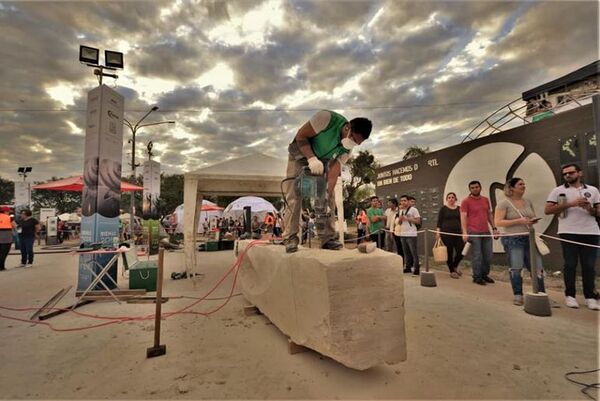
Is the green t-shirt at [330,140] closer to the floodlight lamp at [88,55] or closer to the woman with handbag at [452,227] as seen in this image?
the woman with handbag at [452,227]

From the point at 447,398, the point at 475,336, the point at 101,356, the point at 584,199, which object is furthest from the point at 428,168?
the point at 101,356

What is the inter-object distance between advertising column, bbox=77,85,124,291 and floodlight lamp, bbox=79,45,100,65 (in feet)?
2.29

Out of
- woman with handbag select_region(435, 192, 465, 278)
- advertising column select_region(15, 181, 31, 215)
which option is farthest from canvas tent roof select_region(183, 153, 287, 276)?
advertising column select_region(15, 181, 31, 215)

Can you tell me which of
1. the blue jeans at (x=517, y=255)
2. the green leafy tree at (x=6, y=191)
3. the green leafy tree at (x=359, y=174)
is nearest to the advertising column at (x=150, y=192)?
the blue jeans at (x=517, y=255)

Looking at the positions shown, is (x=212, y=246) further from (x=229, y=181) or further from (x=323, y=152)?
(x=323, y=152)

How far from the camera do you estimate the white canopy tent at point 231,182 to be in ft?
22.4

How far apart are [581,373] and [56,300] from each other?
6.76 meters

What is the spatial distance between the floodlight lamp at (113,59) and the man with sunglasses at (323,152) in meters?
5.08

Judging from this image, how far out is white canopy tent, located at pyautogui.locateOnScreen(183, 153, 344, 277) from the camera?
A: 6832mm

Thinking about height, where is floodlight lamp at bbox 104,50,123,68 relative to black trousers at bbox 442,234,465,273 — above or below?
above

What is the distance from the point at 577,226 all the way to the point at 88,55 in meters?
8.69

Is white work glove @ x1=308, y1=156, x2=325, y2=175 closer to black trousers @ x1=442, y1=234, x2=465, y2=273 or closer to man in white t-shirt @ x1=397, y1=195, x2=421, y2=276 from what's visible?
man in white t-shirt @ x1=397, y1=195, x2=421, y2=276

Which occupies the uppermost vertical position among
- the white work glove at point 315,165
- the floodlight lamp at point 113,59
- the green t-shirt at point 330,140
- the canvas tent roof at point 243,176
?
the floodlight lamp at point 113,59

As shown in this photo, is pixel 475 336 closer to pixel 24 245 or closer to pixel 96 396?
pixel 96 396
